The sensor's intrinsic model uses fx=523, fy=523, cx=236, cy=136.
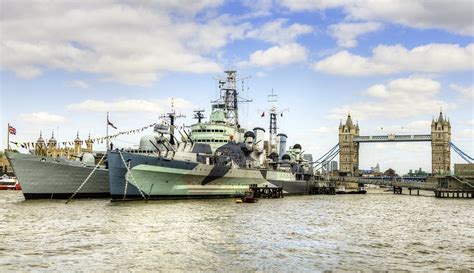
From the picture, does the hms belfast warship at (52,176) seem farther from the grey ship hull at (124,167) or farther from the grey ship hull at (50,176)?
the grey ship hull at (124,167)

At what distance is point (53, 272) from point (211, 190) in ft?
128

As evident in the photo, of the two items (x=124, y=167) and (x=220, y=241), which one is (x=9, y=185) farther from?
(x=220, y=241)

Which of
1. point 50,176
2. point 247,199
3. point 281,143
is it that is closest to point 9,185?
point 50,176

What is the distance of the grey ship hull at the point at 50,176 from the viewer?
2140 inches

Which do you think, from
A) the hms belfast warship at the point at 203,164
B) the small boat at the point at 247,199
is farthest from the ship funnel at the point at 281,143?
the small boat at the point at 247,199

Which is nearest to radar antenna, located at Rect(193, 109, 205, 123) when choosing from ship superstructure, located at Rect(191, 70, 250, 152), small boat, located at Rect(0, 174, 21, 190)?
ship superstructure, located at Rect(191, 70, 250, 152)

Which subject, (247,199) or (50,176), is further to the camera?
(247,199)

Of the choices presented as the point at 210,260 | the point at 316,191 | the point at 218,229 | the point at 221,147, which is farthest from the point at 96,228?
the point at 316,191

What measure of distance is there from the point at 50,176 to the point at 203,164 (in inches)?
646

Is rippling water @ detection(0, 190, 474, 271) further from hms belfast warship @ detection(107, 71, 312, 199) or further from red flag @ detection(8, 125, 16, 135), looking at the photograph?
red flag @ detection(8, 125, 16, 135)

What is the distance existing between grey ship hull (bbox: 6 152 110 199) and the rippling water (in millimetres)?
12129

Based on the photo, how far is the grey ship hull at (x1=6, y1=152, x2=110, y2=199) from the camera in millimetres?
54344

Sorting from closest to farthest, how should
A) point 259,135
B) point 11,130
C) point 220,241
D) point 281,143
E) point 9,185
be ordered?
point 220,241
point 11,130
point 259,135
point 281,143
point 9,185

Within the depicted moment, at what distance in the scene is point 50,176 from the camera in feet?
183
